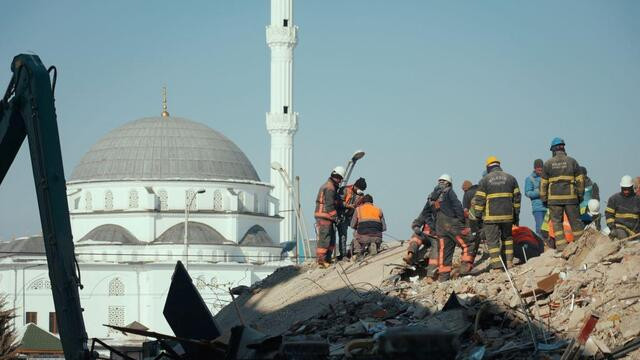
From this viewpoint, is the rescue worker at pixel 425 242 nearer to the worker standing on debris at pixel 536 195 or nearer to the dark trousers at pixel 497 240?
the dark trousers at pixel 497 240

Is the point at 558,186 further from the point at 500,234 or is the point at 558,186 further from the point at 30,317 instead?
the point at 30,317

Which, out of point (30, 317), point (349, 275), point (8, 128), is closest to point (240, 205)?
point (30, 317)

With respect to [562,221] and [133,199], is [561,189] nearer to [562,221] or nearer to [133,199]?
[562,221]

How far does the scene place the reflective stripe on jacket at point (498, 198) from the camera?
15.3 meters

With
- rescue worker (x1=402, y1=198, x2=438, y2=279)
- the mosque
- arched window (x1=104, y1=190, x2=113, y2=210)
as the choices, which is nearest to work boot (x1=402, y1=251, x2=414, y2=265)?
rescue worker (x1=402, y1=198, x2=438, y2=279)

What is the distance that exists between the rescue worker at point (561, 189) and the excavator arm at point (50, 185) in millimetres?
6217

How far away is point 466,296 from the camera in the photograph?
13812mm

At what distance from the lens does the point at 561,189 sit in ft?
51.0

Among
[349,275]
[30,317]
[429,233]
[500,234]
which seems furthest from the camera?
[30,317]

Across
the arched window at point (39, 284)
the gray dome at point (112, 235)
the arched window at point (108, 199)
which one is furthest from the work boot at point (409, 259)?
the arched window at point (108, 199)

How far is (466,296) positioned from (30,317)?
75.4 meters

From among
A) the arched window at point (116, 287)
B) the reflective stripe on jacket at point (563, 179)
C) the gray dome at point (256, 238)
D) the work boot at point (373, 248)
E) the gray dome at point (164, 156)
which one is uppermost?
the gray dome at point (164, 156)

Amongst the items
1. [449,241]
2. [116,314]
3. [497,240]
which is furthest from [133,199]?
[497,240]

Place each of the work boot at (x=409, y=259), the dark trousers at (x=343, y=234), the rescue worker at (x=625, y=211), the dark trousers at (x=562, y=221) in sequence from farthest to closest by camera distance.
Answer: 1. the dark trousers at (x=343, y=234)
2. the work boot at (x=409, y=259)
3. the rescue worker at (x=625, y=211)
4. the dark trousers at (x=562, y=221)
